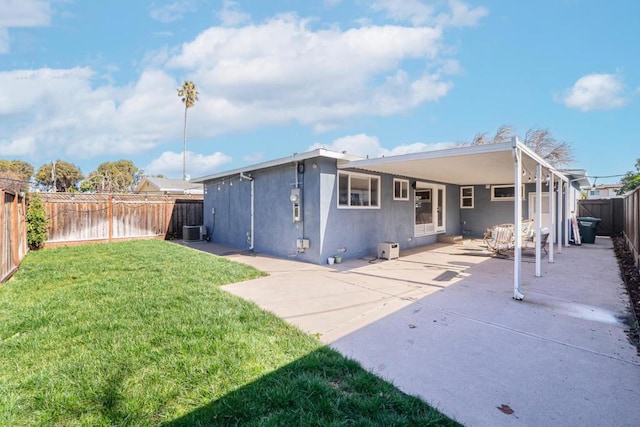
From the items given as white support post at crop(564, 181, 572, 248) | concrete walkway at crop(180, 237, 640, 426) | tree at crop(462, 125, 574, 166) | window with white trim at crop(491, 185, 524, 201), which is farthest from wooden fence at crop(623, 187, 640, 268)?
tree at crop(462, 125, 574, 166)

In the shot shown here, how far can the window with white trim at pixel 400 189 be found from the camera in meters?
10.1

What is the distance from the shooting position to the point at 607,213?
595 inches

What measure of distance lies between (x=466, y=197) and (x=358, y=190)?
7.59 m

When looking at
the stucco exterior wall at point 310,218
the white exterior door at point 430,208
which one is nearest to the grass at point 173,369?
the stucco exterior wall at point 310,218

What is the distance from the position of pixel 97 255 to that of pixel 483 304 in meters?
9.62

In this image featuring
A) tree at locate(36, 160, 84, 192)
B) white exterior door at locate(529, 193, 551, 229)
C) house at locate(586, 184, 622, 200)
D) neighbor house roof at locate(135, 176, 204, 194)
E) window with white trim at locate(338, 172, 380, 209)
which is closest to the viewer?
window with white trim at locate(338, 172, 380, 209)

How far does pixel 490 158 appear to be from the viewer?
6.45 metres

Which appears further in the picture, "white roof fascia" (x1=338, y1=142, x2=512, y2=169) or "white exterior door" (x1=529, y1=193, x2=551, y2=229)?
"white exterior door" (x1=529, y1=193, x2=551, y2=229)

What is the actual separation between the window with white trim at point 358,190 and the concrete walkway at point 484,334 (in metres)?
2.27

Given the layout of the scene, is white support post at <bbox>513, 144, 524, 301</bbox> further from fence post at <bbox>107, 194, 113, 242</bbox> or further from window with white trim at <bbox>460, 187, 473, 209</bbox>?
fence post at <bbox>107, 194, 113, 242</bbox>

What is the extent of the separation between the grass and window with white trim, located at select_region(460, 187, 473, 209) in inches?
486

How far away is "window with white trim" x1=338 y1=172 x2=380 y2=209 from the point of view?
8.38m

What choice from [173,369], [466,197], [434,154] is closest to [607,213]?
[466,197]

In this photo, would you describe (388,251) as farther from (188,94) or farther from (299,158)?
(188,94)
